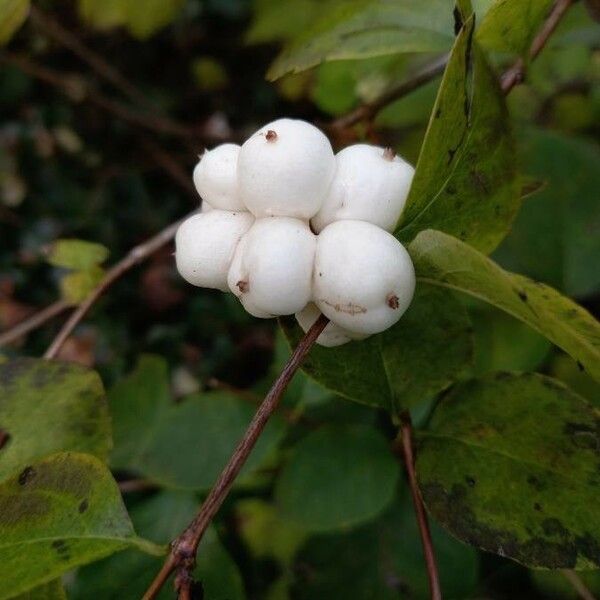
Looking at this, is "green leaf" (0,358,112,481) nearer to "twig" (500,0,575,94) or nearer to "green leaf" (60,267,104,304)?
"green leaf" (60,267,104,304)

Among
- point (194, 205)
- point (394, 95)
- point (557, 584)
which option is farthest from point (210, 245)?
point (194, 205)

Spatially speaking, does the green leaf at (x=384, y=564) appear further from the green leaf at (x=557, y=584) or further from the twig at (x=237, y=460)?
the twig at (x=237, y=460)

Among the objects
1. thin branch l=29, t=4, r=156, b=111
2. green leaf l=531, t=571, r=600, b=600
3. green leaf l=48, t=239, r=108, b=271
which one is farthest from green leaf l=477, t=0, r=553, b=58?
thin branch l=29, t=4, r=156, b=111

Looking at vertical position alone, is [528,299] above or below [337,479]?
above

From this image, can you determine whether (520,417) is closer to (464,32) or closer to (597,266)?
(464,32)

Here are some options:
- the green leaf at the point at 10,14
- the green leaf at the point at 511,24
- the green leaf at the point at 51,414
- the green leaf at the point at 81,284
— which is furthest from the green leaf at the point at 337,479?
the green leaf at the point at 10,14

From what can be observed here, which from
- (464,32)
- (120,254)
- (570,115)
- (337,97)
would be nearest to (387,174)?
(464,32)

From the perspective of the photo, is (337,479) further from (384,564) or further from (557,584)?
(557,584)
